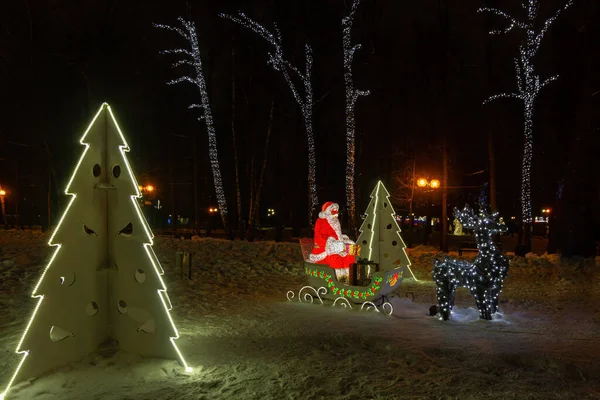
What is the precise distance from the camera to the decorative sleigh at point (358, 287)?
10.4m

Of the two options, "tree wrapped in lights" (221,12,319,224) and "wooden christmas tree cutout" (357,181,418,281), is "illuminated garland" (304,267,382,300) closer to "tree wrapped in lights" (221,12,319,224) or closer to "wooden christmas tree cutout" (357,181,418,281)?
"wooden christmas tree cutout" (357,181,418,281)

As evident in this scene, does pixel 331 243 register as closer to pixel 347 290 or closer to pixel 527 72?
pixel 347 290

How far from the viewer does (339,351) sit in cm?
726

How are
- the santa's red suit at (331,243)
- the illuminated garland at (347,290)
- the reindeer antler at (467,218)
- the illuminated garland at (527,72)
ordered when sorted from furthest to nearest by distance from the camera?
the illuminated garland at (527,72), the santa's red suit at (331,243), the illuminated garland at (347,290), the reindeer antler at (467,218)

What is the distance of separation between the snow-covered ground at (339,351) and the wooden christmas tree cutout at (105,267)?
0.84ft

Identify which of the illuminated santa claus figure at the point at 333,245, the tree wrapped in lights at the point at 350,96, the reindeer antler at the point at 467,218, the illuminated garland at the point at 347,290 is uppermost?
the tree wrapped in lights at the point at 350,96

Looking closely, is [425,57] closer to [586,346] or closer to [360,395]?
[586,346]

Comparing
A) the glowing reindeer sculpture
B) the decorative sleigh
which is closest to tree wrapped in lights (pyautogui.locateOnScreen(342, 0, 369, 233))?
the decorative sleigh

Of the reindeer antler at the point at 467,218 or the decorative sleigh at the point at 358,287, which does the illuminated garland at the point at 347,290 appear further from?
the reindeer antler at the point at 467,218

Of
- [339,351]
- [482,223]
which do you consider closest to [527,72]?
[482,223]

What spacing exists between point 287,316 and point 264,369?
3445 mm

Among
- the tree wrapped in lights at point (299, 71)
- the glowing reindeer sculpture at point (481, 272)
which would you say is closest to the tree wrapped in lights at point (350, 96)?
the tree wrapped in lights at point (299, 71)

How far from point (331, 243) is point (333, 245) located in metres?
0.06

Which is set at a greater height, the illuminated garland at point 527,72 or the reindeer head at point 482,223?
the illuminated garland at point 527,72
